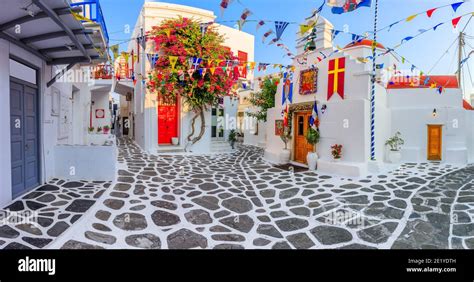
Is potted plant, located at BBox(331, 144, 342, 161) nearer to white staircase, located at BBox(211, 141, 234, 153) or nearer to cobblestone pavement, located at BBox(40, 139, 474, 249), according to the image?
cobblestone pavement, located at BBox(40, 139, 474, 249)

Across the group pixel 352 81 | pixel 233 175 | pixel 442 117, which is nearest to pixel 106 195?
pixel 233 175

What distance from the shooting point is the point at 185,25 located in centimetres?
1180

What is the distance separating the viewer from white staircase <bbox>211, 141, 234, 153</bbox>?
1386 cm

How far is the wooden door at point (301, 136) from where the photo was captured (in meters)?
10.2

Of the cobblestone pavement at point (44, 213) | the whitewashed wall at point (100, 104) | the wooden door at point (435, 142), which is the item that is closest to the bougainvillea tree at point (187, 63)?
the cobblestone pavement at point (44, 213)

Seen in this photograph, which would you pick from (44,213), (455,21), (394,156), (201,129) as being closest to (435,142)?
(394,156)

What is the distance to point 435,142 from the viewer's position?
1139cm

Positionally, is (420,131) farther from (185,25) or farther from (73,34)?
(73,34)

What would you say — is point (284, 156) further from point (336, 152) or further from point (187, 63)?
point (187, 63)

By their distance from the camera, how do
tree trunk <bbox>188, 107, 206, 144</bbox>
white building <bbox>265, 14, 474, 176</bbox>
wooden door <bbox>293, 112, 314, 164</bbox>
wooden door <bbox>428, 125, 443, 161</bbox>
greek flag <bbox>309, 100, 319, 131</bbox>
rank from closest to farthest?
Result: white building <bbox>265, 14, 474, 176</bbox>
greek flag <bbox>309, 100, 319, 131</bbox>
wooden door <bbox>293, 112, 314, 164</bbox>
wooden door <bbox>428, 125, 443, 161</bbox>
tree trunk <bbox>188, 107, 206, 144</bbox>

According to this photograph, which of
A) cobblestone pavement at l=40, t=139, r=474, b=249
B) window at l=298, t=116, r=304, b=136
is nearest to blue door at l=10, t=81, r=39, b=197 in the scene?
cobblestone pavement at l=40, t=139, r=474, b=249

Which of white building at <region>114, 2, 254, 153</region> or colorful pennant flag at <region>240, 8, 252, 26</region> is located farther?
white building at <region>114, 2, 254, 153</region>

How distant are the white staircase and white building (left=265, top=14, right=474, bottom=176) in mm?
3008

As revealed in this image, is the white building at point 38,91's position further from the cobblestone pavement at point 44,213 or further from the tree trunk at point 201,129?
the tree trunk at point 201,129
